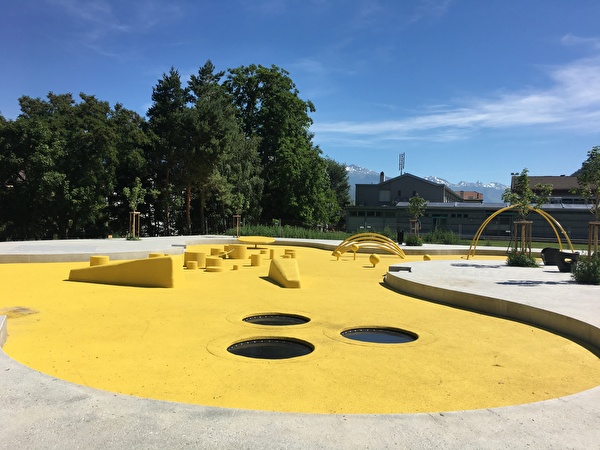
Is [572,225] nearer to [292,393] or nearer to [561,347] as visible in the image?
[561,347]

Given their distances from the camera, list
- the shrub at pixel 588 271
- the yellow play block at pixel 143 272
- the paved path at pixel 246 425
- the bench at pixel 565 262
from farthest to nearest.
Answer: the bench at pixel 565 262 < the yellow play block at pixel 143 272 < the shrub at pixel 588 271 < the paved path at pixel 246 425

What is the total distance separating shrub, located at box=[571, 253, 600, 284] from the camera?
11648mm

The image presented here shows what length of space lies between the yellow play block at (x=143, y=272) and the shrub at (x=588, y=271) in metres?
11.2

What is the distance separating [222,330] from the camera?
7527 mm

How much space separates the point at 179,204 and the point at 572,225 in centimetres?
3804

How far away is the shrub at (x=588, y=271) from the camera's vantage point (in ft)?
38.2

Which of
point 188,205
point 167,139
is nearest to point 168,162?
point 167,139

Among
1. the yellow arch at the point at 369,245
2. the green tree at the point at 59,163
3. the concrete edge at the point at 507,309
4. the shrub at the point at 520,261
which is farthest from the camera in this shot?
the green tree at the point at 59,163

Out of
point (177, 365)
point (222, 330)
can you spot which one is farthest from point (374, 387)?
point (222, 330)

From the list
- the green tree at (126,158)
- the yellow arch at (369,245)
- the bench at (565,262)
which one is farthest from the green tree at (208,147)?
the bench at (565,262)

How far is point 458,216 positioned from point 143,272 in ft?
132

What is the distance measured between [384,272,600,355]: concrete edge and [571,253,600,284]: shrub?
14.4 ft

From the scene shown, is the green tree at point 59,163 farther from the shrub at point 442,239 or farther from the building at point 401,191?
the building at point 401,191

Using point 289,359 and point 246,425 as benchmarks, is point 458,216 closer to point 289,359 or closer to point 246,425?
point 289,359
